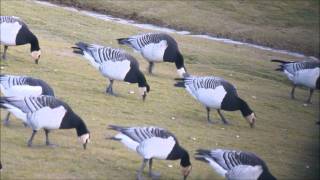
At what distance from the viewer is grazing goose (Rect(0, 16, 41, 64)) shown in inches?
760

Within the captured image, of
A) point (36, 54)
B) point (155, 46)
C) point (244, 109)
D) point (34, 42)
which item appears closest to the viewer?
point (244, 109)

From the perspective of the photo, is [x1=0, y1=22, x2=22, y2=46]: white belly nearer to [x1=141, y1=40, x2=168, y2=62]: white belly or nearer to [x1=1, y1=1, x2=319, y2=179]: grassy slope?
[x1=1, y1=1, x2=319, y2=179]: grassy slope

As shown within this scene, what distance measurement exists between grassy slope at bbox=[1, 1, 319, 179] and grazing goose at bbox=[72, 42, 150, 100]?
496 mm

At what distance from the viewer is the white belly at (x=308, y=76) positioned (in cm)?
2197

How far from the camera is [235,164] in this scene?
13430mm

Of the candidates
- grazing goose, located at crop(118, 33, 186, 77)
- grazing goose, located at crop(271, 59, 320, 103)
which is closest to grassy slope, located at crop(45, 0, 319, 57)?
grazing goose, located at crop(271, 59, 320, 103)

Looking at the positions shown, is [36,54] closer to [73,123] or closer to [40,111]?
[73,123]

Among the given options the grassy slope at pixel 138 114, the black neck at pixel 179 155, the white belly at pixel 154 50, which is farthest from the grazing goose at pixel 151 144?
the white belly at pixel 154 50

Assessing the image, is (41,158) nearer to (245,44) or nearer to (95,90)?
(95,90)

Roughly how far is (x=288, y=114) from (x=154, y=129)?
804 cm

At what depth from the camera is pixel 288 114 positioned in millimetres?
20750

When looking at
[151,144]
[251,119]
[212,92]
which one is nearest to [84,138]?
[151,144]

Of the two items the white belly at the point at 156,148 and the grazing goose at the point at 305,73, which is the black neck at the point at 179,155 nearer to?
the white belly at the point at 156,148

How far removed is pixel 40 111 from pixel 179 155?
7.87ft
